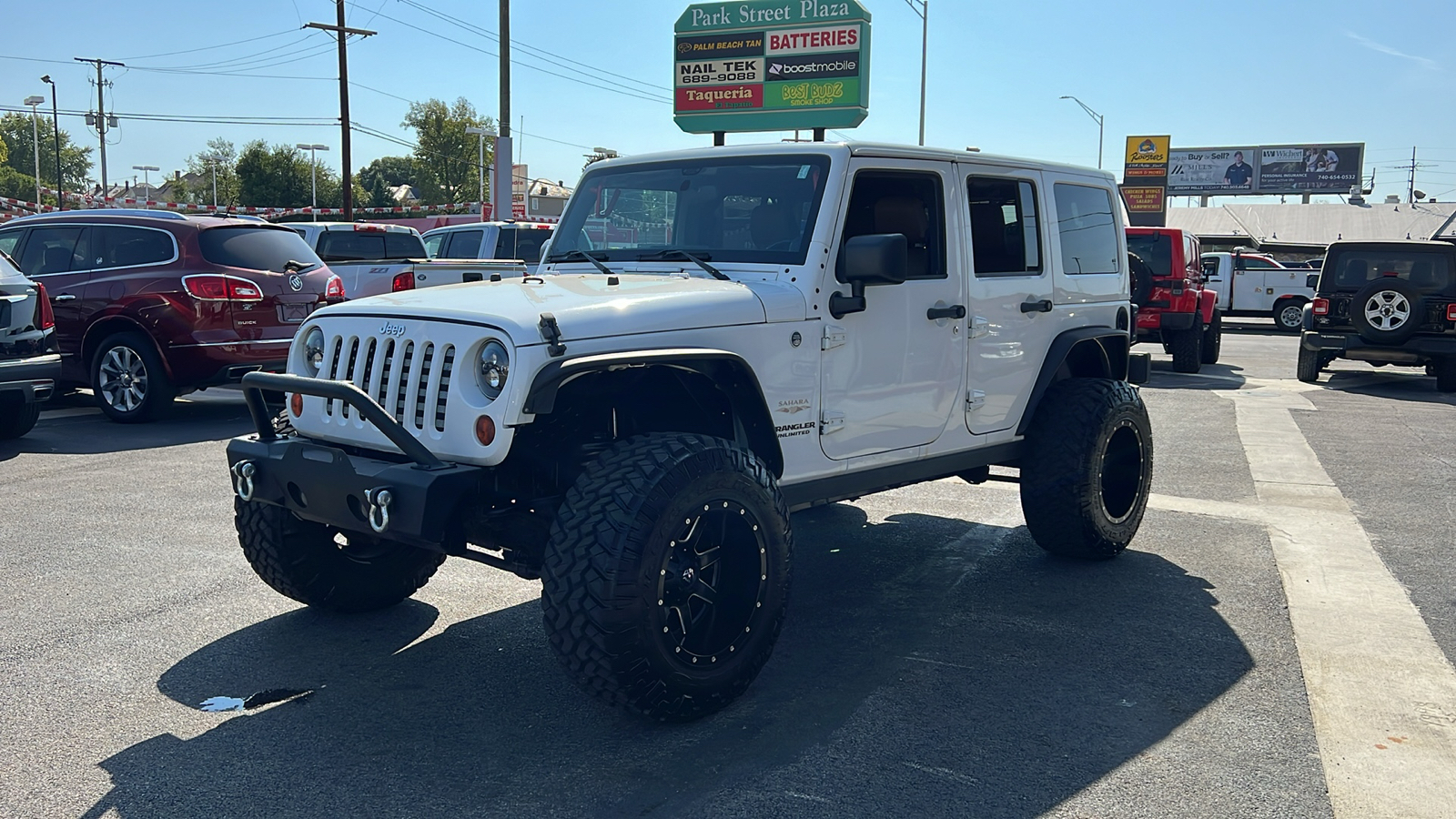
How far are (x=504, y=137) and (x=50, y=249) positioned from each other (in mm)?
14578

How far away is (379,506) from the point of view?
3.67 m

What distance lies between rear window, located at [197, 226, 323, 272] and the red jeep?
34.6ft

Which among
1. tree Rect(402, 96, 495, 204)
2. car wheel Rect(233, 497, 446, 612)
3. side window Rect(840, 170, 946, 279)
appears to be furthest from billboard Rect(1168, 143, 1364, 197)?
car wheel Rect(233, 497, 446, 612)

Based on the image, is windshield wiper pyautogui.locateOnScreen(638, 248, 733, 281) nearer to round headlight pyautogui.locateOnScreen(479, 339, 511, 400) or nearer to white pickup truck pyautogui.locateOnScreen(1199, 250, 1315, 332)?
round headlight pyautogui.locateOnScreen(479, 339, 511, 400)

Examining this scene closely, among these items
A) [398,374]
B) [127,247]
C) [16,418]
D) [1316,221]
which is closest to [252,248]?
[127,247]

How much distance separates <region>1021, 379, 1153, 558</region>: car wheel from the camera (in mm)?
5789

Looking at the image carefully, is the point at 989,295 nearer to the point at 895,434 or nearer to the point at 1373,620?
the point at 895,434

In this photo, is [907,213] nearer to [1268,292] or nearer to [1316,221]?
[1268,292]

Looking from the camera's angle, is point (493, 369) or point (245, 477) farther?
point (245, 477)

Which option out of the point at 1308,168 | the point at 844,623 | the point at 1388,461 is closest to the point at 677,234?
the point at 844,623

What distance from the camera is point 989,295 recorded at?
542 centimetres

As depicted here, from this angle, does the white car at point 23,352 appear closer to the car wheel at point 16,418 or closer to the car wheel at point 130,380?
the car wheel at point 16,418

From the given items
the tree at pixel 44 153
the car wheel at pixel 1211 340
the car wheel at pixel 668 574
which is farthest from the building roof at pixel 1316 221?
the tree at pixel 44 153

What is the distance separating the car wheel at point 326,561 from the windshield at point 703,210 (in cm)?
151
